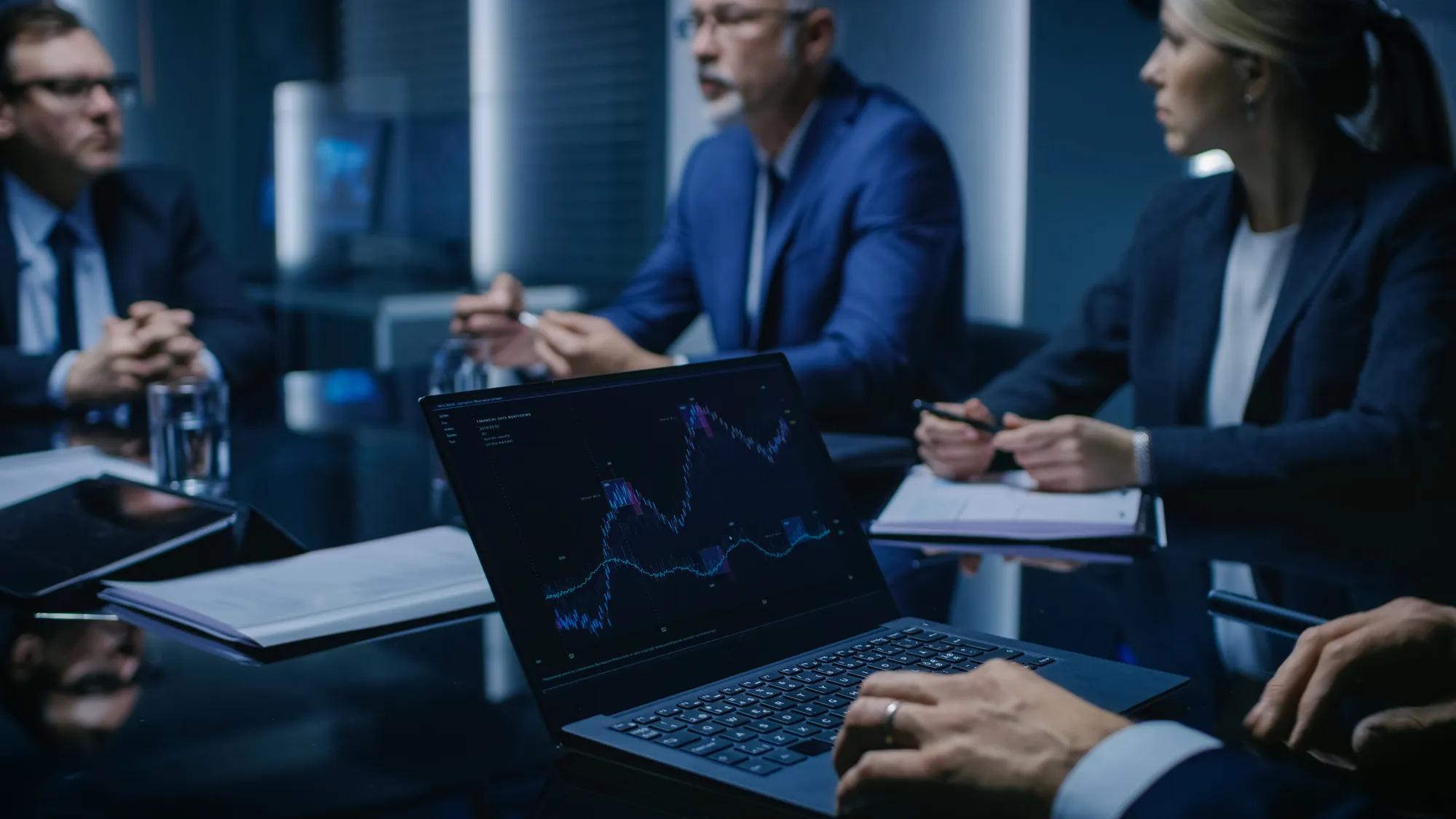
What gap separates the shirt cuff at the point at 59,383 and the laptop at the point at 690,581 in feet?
5.34

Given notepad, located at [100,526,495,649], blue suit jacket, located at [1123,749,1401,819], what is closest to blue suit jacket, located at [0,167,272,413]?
notepad, located at [100,526,495,649]

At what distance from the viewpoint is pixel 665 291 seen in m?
2.86

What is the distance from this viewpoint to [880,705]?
71cm

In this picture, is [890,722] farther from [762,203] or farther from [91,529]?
[762,203]

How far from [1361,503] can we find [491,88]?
3877 mm

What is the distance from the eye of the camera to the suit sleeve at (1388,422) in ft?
5.23

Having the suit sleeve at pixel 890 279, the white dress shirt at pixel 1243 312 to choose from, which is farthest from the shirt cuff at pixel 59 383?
the white dress shirt at pixel 1243 312

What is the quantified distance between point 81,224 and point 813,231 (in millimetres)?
1438

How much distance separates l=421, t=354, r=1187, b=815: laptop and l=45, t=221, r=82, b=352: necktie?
6.46 feet

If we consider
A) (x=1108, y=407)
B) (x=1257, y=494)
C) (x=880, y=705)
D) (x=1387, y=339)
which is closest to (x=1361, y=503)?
(x=1257, y=494)

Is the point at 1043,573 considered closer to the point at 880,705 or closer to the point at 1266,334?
the point at 880,705

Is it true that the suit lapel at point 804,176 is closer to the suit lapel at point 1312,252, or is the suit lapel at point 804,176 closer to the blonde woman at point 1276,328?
the blonde woman at point 1276,328

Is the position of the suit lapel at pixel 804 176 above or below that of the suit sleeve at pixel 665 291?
above

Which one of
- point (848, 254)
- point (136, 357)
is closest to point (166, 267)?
point (136, 357)
